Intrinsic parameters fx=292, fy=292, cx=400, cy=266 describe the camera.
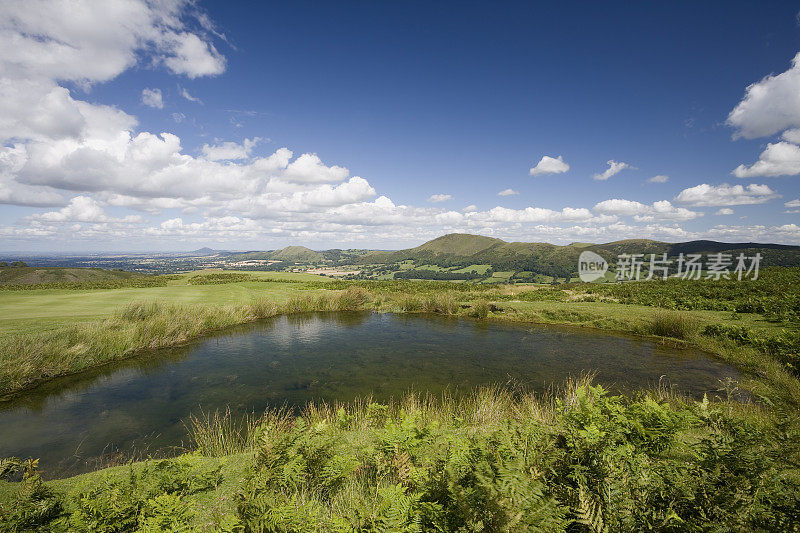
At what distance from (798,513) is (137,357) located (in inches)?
903

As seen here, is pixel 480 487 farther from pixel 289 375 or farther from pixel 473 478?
pixel 289 375

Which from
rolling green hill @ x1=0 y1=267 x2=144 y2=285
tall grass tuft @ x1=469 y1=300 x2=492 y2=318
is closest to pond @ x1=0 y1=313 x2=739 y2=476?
tall grass tuft @ x1=469 y1=300 x2=492 y2=318

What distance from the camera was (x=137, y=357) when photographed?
16281 mm

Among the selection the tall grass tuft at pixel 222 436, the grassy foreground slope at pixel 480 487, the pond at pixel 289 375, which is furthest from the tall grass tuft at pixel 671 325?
the tall grass tuft at pixel 222 436

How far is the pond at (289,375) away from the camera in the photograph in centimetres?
946

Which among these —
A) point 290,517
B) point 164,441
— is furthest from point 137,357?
point 290,517

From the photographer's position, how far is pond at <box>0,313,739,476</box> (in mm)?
9461

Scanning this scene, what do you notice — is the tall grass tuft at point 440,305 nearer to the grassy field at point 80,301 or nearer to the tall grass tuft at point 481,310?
the tall grass tuft at point 481,310

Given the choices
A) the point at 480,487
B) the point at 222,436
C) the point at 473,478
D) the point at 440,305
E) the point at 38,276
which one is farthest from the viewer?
the point at 38,276

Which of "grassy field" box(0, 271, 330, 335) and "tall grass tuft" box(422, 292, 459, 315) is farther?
"tall grass tuft" box(422, 292, 459, 315)

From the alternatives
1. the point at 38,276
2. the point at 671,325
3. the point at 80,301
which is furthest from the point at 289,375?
the point at 38,276

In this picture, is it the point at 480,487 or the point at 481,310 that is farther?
the point at 481,310

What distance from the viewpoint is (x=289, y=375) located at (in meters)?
14.7

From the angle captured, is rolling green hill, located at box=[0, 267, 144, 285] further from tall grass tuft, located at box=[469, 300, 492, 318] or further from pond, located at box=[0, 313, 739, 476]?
tall grass tuft, located at box=[469, 300, 492, 318]
